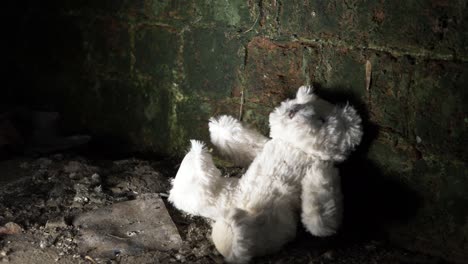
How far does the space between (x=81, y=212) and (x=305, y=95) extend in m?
1.03

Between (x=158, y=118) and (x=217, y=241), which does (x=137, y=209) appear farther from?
(x=158, y=118)

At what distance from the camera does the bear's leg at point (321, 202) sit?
1670 millimetres

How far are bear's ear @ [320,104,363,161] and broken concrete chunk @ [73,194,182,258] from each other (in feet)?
2.20

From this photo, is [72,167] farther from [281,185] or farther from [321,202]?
[321,202]

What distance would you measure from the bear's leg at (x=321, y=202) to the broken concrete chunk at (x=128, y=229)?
508mm

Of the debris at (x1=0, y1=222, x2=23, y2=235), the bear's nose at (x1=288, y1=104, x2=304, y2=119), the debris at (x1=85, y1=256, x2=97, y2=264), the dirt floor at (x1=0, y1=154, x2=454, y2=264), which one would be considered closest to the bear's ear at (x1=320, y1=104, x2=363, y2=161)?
the bear's nose at (x1=288, y1=104, x2=304, y2=119)

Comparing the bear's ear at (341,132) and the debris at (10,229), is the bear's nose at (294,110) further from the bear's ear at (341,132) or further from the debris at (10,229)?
the debris at (10,229)

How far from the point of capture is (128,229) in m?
1.92

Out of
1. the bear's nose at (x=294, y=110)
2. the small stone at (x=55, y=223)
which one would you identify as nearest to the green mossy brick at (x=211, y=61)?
the bear's nose at (x=294, y=110)

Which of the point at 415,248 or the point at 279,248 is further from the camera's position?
the point at 415,248

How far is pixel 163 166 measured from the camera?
100 inches

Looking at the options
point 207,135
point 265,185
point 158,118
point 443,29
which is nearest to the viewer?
point 443,29

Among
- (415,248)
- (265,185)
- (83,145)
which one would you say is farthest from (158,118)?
(415,248)

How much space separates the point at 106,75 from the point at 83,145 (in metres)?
0.44
